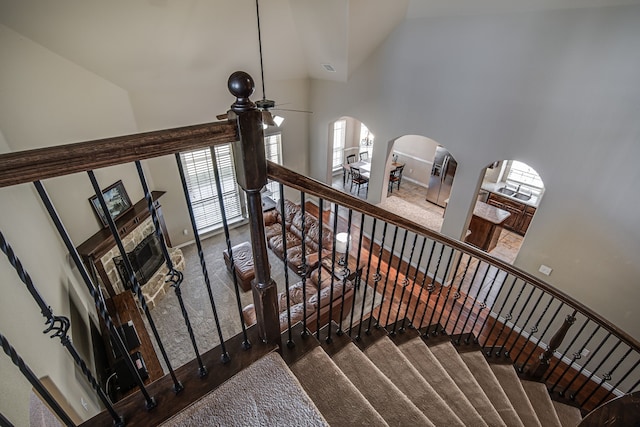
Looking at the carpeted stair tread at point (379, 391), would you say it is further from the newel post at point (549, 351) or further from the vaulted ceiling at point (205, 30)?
the vaulted ceiling at point (205, 30)

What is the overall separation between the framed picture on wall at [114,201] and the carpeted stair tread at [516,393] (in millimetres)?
5249

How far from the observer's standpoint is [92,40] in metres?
3.68

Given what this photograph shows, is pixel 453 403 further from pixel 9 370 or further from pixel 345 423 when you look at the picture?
pixel 9 370

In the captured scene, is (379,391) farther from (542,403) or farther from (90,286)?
(542,403)

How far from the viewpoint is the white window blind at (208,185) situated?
5.97m

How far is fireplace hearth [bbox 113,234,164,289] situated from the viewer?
14.6ft

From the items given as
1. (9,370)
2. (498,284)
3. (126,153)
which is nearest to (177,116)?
(9,370)

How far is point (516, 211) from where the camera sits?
700cm

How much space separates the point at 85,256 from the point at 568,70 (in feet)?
20.4

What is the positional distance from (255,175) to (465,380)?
2230 mm

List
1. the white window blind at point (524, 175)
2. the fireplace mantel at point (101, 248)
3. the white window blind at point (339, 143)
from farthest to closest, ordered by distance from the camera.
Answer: the white window blind at point (339, 143) < the white window blind at point (524, 175) < the fireplace mantel at point (101, 248)

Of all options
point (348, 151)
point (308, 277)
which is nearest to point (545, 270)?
point (308, 277)

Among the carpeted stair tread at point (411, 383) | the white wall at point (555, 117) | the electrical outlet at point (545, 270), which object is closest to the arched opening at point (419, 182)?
the white wall at point (555, 117)

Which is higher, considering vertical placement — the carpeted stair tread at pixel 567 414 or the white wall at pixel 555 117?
the white wall at pixel 555 117
